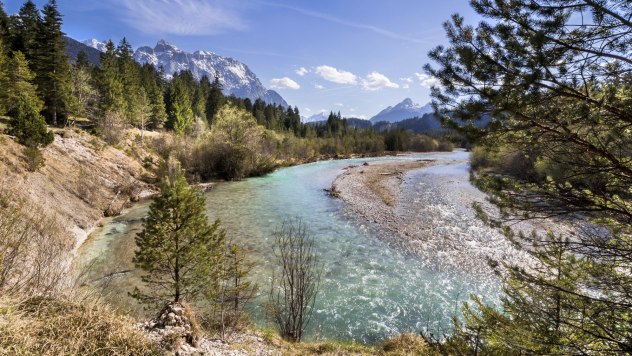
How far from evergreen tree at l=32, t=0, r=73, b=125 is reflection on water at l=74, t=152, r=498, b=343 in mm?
24997

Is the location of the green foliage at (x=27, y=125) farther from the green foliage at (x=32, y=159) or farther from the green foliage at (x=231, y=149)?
the green foliage at (x=231, y=149)

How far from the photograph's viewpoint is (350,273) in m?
14.4

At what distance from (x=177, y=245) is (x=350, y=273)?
7.94m

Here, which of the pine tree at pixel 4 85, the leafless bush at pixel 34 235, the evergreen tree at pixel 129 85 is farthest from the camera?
the evergreen tree at pixel 129 85

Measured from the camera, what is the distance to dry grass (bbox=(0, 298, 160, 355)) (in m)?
4.09

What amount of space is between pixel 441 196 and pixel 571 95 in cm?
2917

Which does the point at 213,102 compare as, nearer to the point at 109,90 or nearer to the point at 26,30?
the point at 109,90

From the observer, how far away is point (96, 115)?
47.1 meters

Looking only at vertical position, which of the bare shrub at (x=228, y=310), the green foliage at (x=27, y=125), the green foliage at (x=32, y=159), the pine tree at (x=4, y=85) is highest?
the pine tree at (x=4, y=85)

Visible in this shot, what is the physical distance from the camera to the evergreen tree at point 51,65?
122 ft

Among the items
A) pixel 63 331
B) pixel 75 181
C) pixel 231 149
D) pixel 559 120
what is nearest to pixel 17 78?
pixel 75 181

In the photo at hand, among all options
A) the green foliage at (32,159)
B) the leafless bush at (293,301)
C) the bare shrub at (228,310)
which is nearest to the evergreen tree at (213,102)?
the green foliage at (32,159)

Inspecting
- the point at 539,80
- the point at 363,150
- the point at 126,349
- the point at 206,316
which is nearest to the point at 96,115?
the point at 206,316

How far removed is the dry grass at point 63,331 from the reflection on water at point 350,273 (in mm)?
6375
